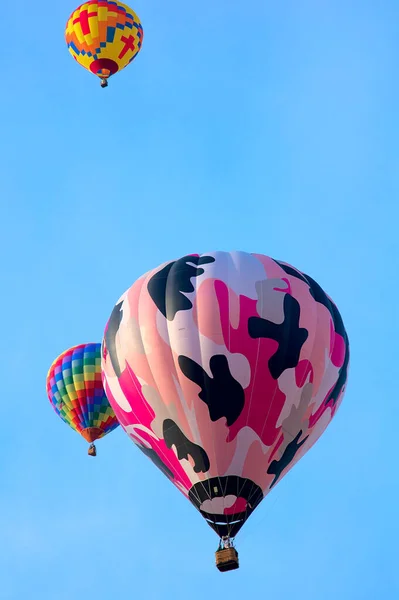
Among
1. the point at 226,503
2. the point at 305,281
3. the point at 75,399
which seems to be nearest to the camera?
the point at 226,503

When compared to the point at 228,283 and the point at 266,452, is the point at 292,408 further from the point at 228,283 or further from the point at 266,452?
the point at 228,283

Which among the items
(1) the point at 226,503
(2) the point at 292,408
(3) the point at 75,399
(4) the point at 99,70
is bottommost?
(1) the point at 226,503

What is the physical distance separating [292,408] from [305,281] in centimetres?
267

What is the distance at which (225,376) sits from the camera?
24719 millimetres

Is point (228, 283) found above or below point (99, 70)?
below

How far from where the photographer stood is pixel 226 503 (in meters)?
24.6

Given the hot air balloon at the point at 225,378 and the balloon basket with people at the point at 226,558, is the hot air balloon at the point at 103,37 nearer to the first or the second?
the hot air balloon at the point at 225,378

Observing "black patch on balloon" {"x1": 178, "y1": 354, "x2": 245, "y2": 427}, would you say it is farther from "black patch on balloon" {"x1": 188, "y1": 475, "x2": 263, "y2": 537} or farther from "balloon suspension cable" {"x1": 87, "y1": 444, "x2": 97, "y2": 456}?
"balloon suspension cable" {"x1": 87, "y1": 444, "x2": 97, "y2": 456}

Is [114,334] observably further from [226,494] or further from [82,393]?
[82,393]

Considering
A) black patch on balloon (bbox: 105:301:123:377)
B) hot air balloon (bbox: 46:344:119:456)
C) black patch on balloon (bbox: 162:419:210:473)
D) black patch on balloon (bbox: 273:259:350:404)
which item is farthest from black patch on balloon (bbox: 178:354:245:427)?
hot air balloon (bbox: 46:344:119:456)

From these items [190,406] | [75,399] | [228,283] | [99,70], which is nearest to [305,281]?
[228,283]

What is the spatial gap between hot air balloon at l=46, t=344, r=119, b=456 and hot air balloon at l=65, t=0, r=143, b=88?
23.2ft

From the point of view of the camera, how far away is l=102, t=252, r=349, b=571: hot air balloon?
80.9ft

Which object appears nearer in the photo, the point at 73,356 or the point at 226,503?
the point at 226,503
